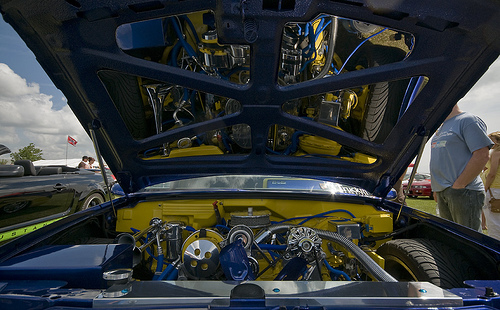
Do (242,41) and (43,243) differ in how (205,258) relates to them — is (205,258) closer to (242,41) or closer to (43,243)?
(43,243)

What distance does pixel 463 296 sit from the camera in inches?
33.0

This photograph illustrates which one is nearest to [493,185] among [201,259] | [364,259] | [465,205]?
[465,205]

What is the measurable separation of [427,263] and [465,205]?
5.76 ft

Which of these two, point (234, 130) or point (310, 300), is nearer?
point (310, 300)

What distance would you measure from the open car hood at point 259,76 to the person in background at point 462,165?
1208 millimetres

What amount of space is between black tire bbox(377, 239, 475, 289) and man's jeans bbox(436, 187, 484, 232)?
1.44 m

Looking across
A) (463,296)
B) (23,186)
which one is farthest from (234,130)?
(23,186)

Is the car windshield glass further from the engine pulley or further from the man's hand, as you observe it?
the man's hand

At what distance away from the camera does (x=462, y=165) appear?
104 inches

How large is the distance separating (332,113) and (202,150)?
858 millimetres

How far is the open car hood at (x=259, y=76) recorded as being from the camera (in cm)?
106

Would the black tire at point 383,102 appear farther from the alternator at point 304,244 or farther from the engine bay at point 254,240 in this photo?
the alternator at point 304,244

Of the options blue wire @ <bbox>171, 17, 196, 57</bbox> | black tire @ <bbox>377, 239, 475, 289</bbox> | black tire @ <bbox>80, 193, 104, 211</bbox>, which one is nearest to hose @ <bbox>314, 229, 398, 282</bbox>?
black tire @ <bbox>377, 239, 475, 289</bbox>

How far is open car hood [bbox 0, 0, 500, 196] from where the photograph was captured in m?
1.06
